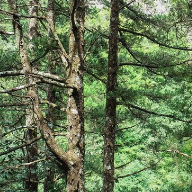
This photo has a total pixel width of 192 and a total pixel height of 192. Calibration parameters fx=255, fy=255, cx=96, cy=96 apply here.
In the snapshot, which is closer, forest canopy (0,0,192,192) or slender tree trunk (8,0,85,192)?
slender tree trunk (8,0,85,192)

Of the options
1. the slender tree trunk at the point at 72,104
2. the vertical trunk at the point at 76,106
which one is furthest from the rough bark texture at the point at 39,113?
the vertical trunk at the point at 76,106

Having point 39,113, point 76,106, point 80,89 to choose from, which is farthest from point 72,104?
point 39,113

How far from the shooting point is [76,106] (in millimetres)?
3490

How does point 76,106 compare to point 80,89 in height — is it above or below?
below

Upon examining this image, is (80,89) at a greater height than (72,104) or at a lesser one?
greater

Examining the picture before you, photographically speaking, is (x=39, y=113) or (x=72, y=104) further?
(x=72, y=104)

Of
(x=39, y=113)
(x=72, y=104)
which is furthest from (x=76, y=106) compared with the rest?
(x=39, y=113)

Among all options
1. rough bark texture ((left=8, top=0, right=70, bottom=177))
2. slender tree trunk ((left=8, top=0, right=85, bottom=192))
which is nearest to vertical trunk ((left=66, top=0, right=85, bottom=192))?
slender tree trunk ((left=8, top=0, right=85, bottom=192))

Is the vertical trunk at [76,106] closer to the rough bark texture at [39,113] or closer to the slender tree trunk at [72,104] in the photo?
the slender tree trunk at [72,104]

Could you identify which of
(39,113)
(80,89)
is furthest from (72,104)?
(39,113)

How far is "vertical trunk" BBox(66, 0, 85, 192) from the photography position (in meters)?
3.15

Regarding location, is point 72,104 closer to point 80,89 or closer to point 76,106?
point 76,106

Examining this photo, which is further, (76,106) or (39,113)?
(76,106)

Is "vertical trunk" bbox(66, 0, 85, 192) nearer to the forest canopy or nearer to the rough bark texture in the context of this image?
the forest canopy
